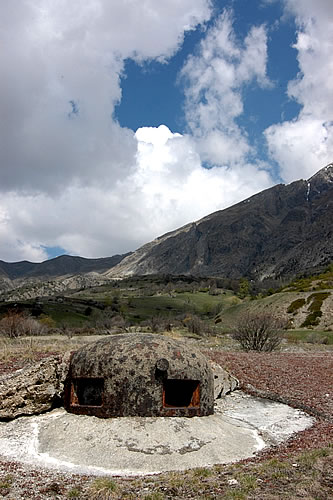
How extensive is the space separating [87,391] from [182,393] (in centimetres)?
256

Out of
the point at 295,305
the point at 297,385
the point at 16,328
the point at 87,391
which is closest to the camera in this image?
the point at 87,391

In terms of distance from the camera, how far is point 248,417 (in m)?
12.2

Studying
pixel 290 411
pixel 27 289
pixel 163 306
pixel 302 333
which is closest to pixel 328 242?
pixel 163 306

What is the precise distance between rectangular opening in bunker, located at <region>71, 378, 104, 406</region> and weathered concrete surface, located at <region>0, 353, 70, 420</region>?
638 millimetres

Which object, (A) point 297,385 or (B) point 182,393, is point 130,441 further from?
(A) point 297,385

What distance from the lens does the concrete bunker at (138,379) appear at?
9.89 metres

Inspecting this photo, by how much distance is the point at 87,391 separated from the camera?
10773mm

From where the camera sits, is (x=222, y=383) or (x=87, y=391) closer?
(x=87, y=391)

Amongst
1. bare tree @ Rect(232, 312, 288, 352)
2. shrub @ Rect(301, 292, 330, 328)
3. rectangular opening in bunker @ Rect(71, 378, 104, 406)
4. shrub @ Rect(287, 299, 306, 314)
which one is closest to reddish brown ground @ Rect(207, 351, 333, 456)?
rectangular opening in bunker @ Rect(71, 378, 104, 406)

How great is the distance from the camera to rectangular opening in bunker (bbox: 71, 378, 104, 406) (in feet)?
34.7

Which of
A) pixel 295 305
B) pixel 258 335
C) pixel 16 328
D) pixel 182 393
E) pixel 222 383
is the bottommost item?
pixel 295 305

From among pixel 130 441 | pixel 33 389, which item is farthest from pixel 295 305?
pixel 130 441

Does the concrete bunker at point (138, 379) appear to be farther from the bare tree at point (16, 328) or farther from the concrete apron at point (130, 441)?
the bare tree at point (16, 328)

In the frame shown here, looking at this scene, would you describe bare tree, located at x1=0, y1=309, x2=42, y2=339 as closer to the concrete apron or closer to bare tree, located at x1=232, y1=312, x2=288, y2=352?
bare tree, located at x1=232, y1=312, x2=288, y2=352
